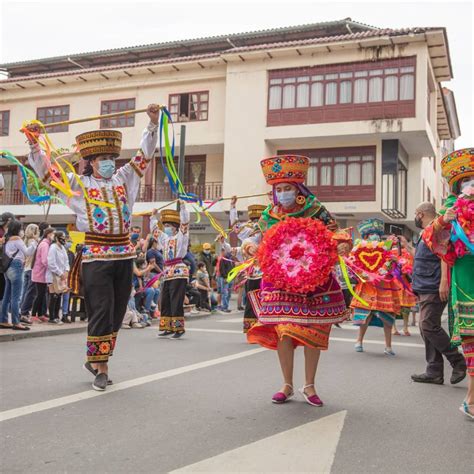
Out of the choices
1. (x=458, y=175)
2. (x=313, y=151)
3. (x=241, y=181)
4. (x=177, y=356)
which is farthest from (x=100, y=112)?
(x=458, y=175)

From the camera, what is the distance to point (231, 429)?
13.9ft

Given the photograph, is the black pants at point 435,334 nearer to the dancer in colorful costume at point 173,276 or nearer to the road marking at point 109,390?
the road marking at point 109,390

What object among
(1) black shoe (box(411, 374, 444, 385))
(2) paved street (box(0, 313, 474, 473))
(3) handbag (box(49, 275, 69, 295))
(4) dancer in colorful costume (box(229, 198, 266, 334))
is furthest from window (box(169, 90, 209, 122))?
(1) black shoe (box(411, 374, 444, 385))

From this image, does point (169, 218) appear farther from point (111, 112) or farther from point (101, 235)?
point (111, 112)

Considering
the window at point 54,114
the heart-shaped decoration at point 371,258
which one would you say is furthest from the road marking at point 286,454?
the window at point 54,114

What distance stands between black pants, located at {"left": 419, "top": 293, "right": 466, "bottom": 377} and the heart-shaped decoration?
7.78 feet

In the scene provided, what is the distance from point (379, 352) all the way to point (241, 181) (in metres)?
20.0

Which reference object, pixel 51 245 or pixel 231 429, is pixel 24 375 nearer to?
pixel 231 429

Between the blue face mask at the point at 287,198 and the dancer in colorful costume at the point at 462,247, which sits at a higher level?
the blue face mask at the point at 287,198

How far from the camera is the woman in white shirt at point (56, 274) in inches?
436

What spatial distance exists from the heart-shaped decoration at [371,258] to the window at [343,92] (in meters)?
18.0

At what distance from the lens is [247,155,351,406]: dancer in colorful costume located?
16.3ft

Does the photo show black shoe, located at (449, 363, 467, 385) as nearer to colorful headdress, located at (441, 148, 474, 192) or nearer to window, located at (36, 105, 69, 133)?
colorful headdress, located at (441, 148, 474, 192)

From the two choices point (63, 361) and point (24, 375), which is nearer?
point (24, 375)
